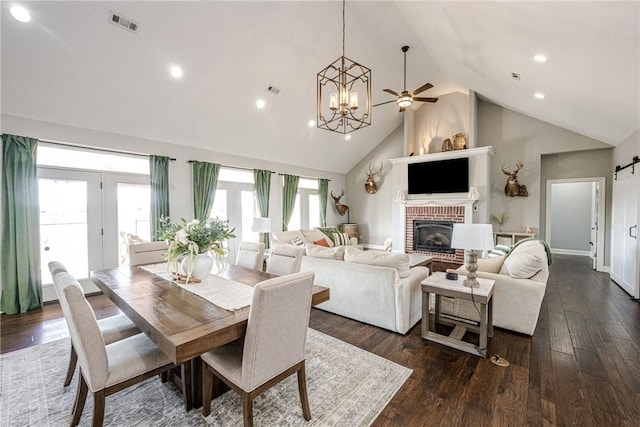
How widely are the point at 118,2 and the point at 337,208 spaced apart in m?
6.67

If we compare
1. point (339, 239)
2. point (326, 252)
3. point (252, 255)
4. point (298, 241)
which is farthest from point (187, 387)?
point (339, 239)

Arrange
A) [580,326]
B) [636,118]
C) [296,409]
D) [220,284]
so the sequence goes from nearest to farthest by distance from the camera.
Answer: [296,409] → [220,284] → [580,326] → [636,118]

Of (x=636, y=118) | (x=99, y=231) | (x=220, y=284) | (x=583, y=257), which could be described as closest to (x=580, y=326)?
(x=636, y=118)

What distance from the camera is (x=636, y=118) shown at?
3744 mm

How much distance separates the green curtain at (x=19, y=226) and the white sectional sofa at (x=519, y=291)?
5.44m

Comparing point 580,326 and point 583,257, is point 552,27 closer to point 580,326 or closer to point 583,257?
point 580,326

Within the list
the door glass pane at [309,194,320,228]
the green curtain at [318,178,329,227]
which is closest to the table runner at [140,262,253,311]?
the door glass pane at [309,194,320,228]

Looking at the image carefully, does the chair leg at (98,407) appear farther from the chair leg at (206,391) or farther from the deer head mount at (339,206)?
the deer head mount at (339,206)

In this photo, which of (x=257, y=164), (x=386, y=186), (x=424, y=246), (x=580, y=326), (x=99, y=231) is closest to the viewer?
(x=580, y=326)

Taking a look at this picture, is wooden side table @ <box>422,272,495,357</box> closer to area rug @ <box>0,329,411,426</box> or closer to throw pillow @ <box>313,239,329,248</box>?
area rug @ <box>0,329,411,426</box>

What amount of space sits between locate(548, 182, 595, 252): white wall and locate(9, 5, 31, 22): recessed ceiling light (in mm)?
10798

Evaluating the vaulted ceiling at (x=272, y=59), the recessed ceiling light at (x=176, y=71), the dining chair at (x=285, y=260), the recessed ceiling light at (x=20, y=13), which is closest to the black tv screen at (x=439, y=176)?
the vaulted ceiling at (x=272, y=59)

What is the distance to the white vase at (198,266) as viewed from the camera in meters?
2.21

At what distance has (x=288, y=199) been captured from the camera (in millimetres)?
7004
